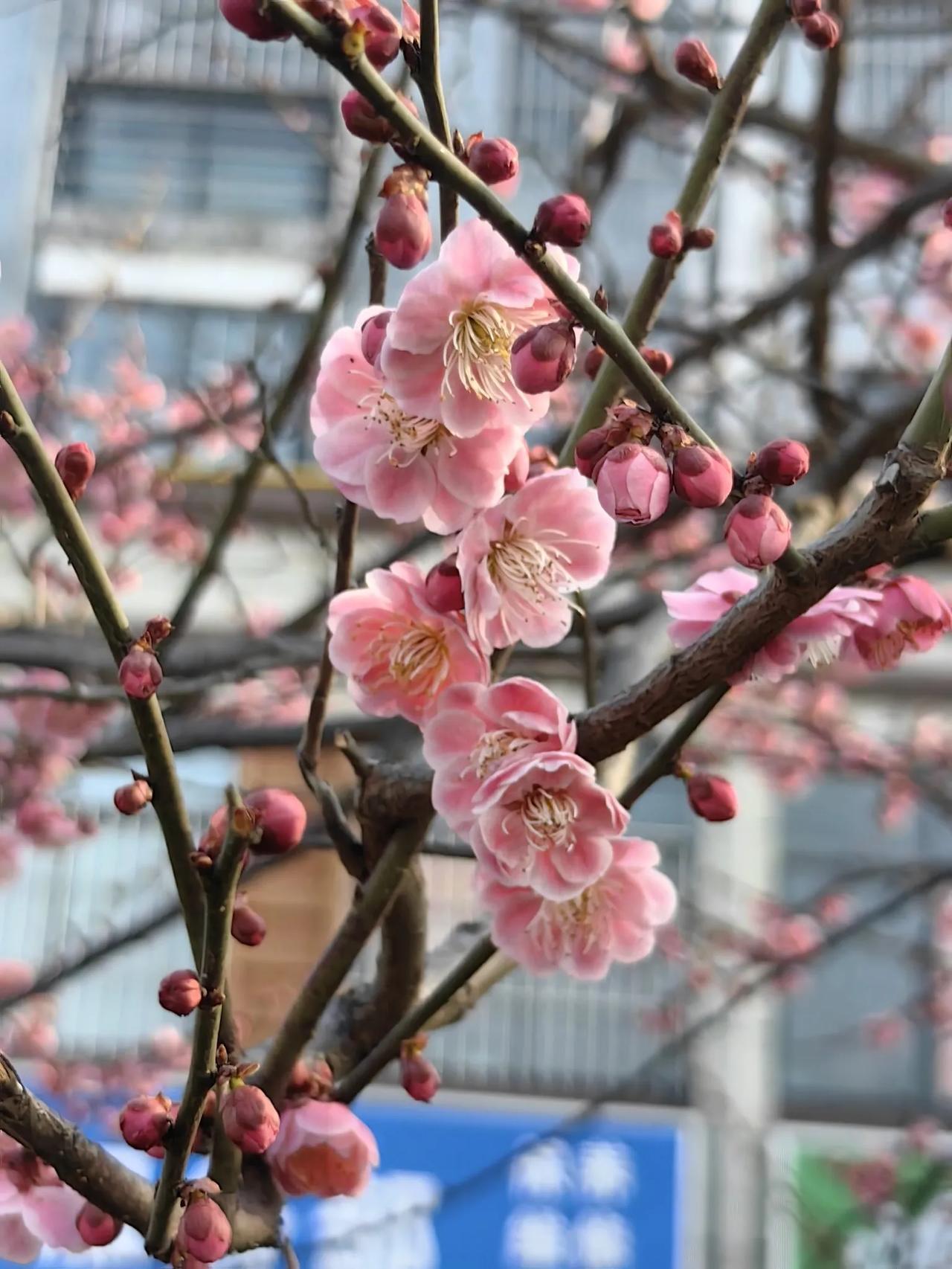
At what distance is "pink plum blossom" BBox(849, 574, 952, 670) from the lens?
565mm

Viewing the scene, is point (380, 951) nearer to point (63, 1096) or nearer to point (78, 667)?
point (78, 667)

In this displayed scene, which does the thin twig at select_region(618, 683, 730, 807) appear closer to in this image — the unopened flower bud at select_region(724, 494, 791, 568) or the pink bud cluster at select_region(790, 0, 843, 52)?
the unopened flower bud at select_region(724, 494, 791, 568)

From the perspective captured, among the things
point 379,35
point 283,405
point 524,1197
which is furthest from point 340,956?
point 524,1197

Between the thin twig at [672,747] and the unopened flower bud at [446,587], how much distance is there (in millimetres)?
111

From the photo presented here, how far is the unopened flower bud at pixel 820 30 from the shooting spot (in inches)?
23.6

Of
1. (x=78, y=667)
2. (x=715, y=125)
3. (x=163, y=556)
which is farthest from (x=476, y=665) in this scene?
(x=163, y=556)

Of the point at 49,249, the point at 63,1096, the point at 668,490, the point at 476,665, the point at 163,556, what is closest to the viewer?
the point at 668,490

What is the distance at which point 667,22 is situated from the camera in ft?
8.11

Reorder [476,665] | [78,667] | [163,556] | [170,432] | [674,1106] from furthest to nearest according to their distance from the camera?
[674,1106]
[163,556]
[170,432]
[78,667]
[476,665]

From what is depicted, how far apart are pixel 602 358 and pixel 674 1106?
3.60 metres

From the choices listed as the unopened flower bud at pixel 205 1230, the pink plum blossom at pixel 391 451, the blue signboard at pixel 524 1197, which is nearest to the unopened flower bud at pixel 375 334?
the pink plum blossom at pixel 391 451

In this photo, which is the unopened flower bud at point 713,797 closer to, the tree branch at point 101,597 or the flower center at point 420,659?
the flower center at point 420,659

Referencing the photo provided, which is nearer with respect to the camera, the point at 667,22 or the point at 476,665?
the point at 476,665

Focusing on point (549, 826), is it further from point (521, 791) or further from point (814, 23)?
point (814, 23)
